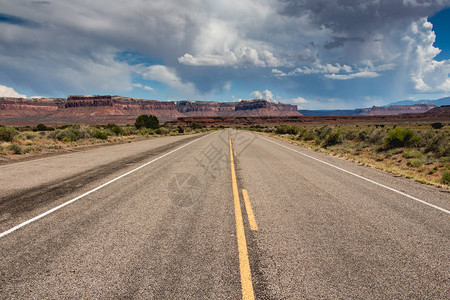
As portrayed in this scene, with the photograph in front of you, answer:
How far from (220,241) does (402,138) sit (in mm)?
17659

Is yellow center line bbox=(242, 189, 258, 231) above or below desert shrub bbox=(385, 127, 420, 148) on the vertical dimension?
below

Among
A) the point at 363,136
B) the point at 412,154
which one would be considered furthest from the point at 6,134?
the point at 363,136

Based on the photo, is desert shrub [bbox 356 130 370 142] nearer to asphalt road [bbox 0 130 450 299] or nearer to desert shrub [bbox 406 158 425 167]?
desert shrub [bbox 406 158 425 167]

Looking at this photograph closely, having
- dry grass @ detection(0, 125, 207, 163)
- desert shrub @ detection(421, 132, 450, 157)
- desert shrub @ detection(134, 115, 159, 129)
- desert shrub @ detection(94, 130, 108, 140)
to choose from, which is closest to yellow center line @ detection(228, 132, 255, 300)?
dry grass @ detection(0, 125, 207, 163)

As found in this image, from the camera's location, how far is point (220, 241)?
12.3 ft

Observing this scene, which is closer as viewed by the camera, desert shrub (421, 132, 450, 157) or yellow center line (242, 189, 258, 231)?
yellow center line (242, 189, 258, 231)

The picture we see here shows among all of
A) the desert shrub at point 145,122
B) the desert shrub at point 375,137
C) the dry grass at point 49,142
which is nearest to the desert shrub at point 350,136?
the desert shrub at point 375,137

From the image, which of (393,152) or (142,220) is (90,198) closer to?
(142,220)

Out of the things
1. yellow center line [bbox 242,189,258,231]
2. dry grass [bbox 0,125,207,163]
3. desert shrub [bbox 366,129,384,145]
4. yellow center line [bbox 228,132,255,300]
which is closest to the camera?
yellow center line [bbox 228,132,255,300]

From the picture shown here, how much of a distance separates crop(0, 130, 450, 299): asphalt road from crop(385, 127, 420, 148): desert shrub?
1097cm

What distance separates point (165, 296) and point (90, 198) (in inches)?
168

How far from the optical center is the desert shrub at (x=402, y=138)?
1631 centimetres

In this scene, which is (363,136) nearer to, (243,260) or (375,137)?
(375,137)

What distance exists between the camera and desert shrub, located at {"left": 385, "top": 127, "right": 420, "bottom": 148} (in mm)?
16312
